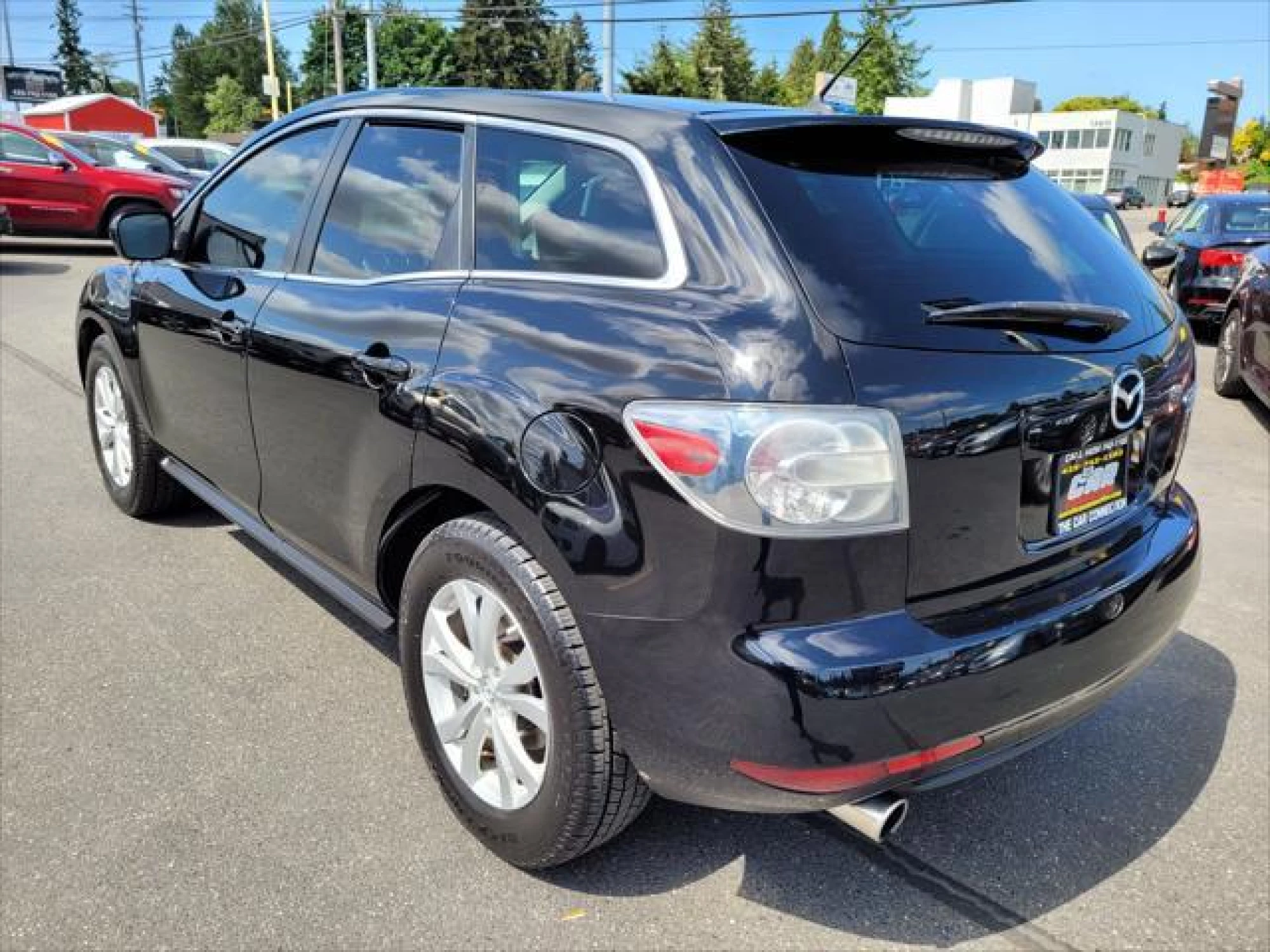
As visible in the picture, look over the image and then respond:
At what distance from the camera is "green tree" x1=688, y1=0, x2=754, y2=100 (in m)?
58.6

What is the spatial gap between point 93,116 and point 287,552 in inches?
2475

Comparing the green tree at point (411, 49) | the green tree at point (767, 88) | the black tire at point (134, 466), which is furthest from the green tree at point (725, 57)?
the black tire at point (134, 466)

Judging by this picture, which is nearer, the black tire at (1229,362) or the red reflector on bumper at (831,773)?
the red reflector on bumper at (831,773)

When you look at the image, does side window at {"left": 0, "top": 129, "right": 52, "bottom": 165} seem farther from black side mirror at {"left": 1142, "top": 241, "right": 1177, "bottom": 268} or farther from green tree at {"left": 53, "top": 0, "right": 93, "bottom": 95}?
green tree at {"left": 53, "top": 0, "right": 93, "bottom": 95}

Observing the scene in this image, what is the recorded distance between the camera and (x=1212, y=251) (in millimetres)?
10203

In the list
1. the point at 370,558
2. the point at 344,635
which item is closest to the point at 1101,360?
the point at 370,558

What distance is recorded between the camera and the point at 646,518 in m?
1.92

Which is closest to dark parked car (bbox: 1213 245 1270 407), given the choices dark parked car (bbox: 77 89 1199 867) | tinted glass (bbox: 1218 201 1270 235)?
tinted glass (bbox: 1218 201 1270 235)

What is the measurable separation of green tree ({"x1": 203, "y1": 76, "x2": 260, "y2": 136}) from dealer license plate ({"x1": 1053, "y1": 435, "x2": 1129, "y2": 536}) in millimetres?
101391

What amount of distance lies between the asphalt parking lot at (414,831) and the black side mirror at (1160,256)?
6.77 m

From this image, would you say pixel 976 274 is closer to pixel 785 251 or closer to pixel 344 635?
pixel 785 251

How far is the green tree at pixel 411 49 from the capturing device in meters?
79.4

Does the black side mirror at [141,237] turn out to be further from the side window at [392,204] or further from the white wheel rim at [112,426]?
the side window at [392,204]

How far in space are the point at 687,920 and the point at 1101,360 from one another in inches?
60.4
